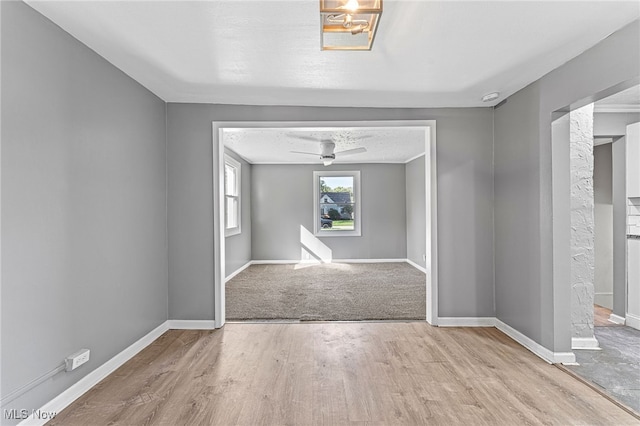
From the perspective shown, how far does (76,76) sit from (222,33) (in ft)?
3.24

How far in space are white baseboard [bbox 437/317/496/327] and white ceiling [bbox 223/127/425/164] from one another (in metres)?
2.17

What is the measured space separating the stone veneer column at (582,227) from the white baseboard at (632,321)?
2.83 ft

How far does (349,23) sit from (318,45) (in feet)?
1.50

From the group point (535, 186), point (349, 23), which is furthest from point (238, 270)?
point (349, 23)

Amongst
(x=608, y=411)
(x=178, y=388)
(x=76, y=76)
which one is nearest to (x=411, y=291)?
(x=608, y=411)

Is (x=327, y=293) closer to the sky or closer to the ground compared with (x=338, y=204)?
closer to the ground

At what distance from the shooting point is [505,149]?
338cm

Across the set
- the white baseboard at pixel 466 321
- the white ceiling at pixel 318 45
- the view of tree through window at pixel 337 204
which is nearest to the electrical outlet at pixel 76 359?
the white ceiling at pixel 318 45

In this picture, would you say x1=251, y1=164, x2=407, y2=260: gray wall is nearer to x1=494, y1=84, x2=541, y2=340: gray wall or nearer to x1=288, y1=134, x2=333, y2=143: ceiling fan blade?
x1=288, y1=134, x2=333, y2=143: ceiling fan blade

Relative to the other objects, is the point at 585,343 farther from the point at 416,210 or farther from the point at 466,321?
the point at 416,210

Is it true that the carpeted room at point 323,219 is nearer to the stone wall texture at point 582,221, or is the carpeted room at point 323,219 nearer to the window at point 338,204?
the window at point 338,204

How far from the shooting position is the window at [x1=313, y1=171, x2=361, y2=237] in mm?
7918

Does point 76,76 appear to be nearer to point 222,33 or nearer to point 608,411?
point 222,33

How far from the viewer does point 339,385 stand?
2.38 meters
